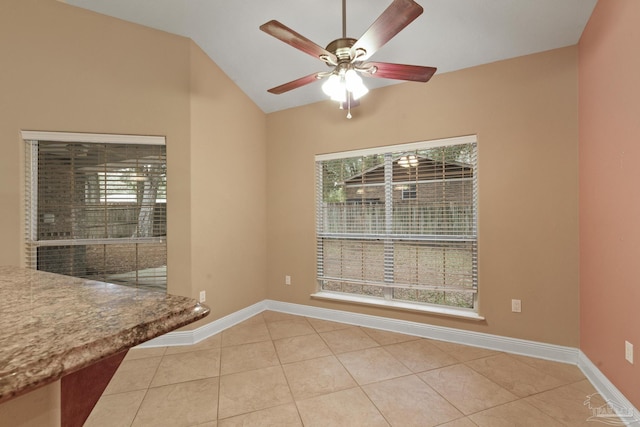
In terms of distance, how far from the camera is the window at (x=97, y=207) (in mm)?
2564

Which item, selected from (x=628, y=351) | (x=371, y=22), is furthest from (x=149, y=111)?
(x=628, y=351)

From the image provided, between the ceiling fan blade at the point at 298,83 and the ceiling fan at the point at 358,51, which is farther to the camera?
the ceiling fan blade at the point at 298,83

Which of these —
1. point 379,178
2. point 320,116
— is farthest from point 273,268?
point 320,116

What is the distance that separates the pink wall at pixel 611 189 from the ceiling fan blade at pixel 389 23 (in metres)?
1.38

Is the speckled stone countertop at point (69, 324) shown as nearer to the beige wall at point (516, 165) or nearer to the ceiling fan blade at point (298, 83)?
the ceiling fan blade at point (298, 83)

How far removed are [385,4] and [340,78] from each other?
0.83 meters

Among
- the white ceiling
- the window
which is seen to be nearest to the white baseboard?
the window

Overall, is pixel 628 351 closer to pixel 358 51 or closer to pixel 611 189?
pixel 611 189

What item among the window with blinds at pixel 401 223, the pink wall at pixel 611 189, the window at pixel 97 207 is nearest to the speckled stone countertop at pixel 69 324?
the window at pixel 97 207

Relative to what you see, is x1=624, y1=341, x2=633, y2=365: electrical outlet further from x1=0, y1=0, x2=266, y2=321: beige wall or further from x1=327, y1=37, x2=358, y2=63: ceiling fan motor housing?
x1=0, y1=0, x2=266, y2=321: beige wall

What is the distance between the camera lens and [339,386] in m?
2.12

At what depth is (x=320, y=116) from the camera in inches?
137

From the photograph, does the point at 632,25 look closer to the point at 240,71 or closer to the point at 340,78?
the point at 340,78

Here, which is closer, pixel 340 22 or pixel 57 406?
pixel 57 406
